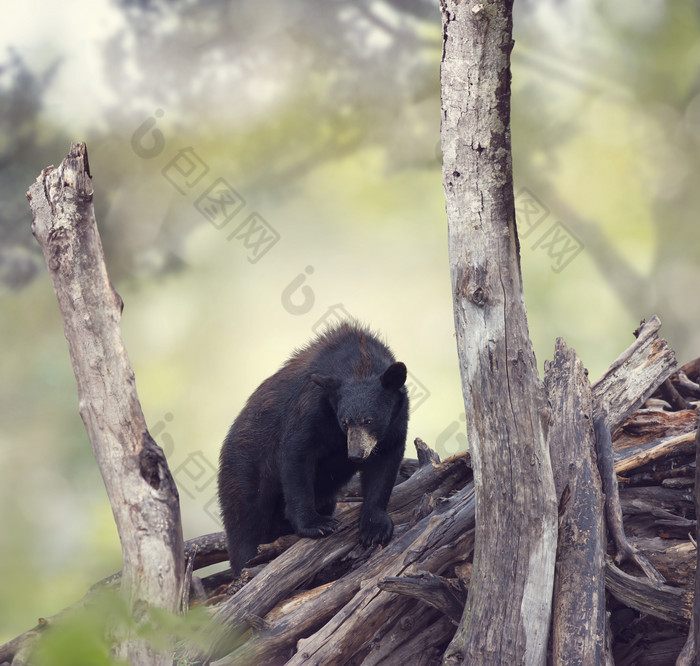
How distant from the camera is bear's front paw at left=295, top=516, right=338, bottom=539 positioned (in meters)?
4.79

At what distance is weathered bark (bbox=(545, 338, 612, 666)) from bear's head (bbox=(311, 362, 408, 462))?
40.2 inches

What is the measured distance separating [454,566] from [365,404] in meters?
1.11

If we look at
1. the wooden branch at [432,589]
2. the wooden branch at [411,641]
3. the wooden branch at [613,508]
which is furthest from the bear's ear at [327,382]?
the wooden branch at [613,508]

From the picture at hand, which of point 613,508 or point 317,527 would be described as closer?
point 613,508

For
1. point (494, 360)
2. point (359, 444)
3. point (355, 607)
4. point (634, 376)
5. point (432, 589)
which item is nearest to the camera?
point (494, 360)

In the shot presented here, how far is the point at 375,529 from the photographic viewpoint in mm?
4777

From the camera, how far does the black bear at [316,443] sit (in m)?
4.72

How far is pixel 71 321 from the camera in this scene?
3008 millimetres

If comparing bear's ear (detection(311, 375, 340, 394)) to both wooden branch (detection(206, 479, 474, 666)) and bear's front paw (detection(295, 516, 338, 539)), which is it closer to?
bear's front paw (detection(295, 516, 338, 539))

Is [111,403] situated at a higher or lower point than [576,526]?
higher

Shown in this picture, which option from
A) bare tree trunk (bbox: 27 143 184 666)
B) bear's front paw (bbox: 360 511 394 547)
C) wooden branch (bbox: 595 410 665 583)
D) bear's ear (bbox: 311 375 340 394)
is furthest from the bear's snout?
bare tree trunk (bbox: 27 143 184 666)

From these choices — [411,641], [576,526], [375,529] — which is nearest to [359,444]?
[375,529]

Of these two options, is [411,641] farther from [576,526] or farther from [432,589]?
[576,526]

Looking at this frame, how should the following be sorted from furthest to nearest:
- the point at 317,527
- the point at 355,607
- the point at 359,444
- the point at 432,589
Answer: the point at 317,527 → the point at 359,444 → the point at 355,607 → the point at 432,589
